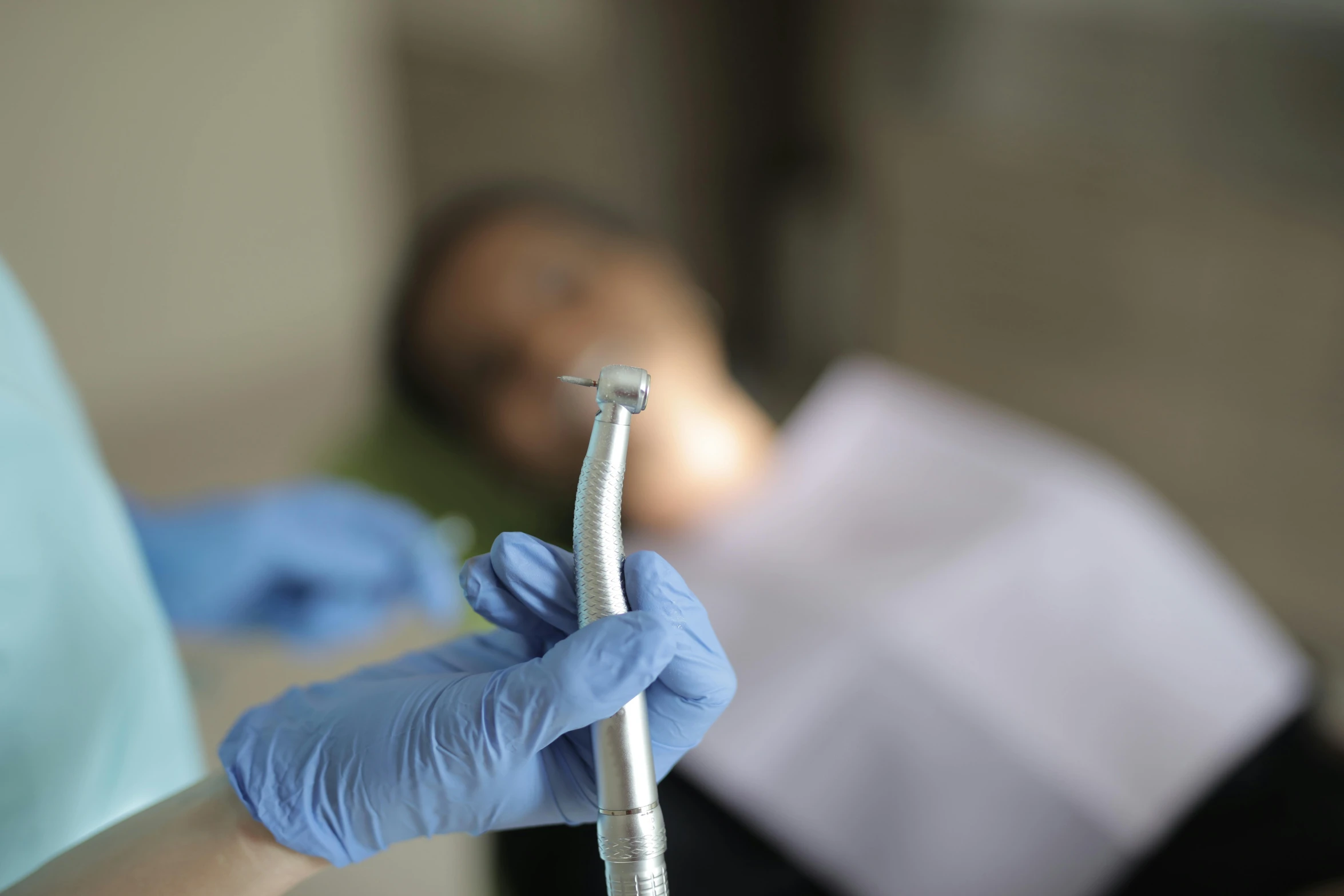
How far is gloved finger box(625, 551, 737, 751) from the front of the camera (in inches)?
14.1

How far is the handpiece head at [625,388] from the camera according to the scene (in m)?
0.32

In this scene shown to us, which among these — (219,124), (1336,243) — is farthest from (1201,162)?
(219,124)

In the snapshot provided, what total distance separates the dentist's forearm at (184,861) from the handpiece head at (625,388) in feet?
0.74

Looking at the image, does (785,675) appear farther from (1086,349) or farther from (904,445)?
(1086,349)

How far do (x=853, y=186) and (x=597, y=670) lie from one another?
5.53 ft

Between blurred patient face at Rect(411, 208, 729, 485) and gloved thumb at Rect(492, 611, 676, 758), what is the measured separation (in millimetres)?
764

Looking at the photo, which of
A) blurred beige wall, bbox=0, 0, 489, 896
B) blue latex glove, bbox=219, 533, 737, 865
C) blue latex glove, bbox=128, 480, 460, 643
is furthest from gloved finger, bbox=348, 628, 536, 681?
blurred beige wall, bbox=0, 0, 489, 896

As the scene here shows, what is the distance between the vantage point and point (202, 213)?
136cm

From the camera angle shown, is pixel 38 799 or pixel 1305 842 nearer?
pixel 38 799

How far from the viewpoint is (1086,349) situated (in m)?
1.53

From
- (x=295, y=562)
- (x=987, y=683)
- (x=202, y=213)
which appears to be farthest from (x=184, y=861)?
(x=202, y=213)

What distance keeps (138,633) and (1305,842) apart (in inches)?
33.5

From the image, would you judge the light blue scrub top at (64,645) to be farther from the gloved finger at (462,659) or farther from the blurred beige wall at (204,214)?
the blurred beige wall at (204,214)

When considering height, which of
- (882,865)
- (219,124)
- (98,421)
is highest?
(219,124)
